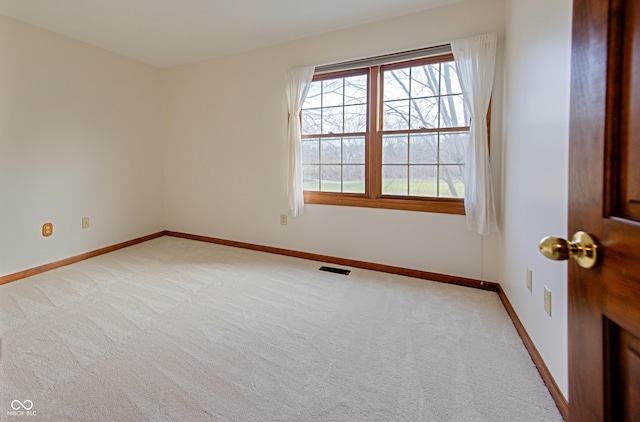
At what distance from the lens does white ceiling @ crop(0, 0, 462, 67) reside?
271 cm

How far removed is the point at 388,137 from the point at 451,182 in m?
0.74

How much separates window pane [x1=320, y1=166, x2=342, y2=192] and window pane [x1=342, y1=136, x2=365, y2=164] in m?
0.15

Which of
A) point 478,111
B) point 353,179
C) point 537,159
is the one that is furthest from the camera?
point 353,179

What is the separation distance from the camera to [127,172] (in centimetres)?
408

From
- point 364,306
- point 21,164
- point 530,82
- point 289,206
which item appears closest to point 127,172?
point 21,164

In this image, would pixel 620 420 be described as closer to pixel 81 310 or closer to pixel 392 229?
pixel 392 229

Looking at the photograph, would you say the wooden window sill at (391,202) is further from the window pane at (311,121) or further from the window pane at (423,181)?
the window pane at (311,121)

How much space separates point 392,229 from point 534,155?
1519 mm

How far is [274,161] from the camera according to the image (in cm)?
371

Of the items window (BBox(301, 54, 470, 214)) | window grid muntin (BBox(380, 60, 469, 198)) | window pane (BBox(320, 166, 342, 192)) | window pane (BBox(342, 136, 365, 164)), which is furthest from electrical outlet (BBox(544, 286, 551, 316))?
window pane (BBox(320, 166, 342, 192))

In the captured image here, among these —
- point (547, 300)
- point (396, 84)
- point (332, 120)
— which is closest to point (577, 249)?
point (547, 300)

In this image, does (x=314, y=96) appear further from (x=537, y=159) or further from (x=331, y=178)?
(x=537, y=159)

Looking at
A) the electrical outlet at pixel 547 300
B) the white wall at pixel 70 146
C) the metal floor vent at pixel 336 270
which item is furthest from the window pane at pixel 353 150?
the white wall at pixel 70 146

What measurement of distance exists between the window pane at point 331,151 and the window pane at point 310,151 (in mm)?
64
